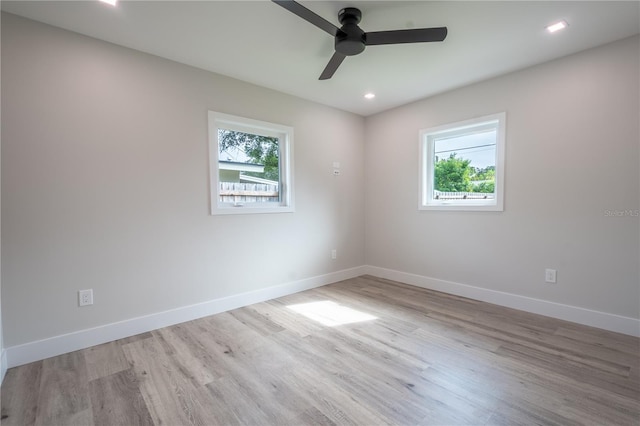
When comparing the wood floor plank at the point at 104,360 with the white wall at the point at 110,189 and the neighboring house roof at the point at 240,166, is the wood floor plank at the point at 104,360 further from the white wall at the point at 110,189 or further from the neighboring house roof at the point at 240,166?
the neighboring house roof at the point at 240,166

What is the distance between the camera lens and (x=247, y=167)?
11.0 feet

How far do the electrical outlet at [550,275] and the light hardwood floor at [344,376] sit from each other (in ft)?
1.22

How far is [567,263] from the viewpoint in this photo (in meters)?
2.74

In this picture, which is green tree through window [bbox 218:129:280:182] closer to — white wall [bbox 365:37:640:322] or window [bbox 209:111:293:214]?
window [bbox 209:111:293:214]

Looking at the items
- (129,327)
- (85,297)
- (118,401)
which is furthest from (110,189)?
(118,401)

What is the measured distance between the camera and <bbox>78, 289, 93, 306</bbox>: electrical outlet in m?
2.31

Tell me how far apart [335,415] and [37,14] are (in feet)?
10.8

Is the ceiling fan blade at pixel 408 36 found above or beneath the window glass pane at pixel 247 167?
above

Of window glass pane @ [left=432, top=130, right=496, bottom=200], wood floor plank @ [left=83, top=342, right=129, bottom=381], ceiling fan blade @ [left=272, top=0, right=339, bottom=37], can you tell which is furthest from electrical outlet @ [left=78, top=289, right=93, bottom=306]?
window glass pane @ [left=432, top=130, right=496, bottom=200]

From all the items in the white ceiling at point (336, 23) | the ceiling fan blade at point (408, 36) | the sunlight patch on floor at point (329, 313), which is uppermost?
the white ceiling at point (336, 23)

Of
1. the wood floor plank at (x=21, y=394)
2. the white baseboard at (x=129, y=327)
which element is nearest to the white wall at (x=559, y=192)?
the white baseboard at (x=129, y=327)

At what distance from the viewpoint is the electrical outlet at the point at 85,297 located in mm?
2307

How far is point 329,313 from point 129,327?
1.83 m

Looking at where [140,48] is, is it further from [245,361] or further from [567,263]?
[567,263]
